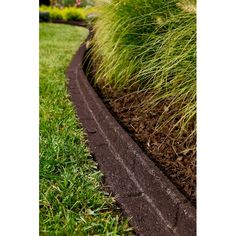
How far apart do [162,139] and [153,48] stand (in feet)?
2.11

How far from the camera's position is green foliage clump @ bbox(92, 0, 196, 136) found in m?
2.58

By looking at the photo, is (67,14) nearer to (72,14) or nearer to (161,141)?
(72,14)

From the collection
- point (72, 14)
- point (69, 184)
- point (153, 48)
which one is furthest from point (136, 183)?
point (72, 14)

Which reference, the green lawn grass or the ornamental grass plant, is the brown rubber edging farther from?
the ornamental grass plant

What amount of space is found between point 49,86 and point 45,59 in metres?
1.96

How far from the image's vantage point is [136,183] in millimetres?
2383

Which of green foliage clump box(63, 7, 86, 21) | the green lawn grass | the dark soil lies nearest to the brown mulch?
the dark soil

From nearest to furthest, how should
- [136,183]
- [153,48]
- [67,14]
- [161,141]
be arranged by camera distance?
[136,183]
[161,141]
[153,48]
[67,14]

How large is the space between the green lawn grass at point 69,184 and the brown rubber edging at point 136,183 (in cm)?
6

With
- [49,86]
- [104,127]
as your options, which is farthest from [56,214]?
[49,86]

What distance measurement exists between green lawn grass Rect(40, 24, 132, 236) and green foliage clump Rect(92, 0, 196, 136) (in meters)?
0.48

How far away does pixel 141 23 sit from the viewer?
3.27m
